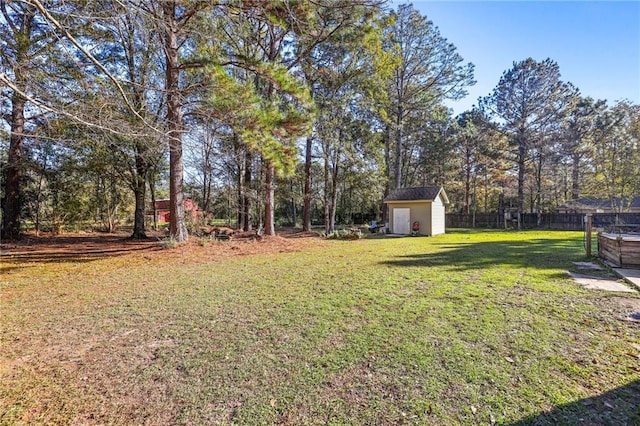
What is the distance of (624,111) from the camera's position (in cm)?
1820

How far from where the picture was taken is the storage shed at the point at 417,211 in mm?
15883

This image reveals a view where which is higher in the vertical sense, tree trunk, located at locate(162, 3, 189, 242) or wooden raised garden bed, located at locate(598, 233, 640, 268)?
tree trunk, located at locate(162, 3, 189, 242)

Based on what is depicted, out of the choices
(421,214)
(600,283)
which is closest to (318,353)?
(600,283)

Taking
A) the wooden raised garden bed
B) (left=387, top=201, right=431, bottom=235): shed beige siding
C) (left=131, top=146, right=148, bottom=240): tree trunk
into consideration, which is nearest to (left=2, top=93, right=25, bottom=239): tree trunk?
(left=131, top=146, right=148, bottom=240): tree trunk

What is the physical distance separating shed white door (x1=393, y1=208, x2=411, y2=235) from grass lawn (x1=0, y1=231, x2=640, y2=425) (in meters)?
11.3

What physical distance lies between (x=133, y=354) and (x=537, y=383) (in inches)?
134

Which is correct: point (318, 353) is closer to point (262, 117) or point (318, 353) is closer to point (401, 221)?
point (262, 117)

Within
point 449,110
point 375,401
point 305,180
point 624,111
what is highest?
point 449,110

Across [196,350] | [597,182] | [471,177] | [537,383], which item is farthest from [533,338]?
[471,177]

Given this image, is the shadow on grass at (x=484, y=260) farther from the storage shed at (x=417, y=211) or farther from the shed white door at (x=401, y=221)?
the shed white door at (x=401, y=221)

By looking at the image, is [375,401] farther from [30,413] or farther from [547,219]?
[547,219]

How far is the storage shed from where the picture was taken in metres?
15.9

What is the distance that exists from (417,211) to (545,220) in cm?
1234

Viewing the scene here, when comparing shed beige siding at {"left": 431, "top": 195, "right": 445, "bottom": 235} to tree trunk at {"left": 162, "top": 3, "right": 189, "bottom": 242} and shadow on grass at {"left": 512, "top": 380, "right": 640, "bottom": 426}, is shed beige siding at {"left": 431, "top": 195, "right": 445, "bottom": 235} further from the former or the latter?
shadow on grass at {"left": 512, "top": 380, "right": 640, "bottom": 426}
